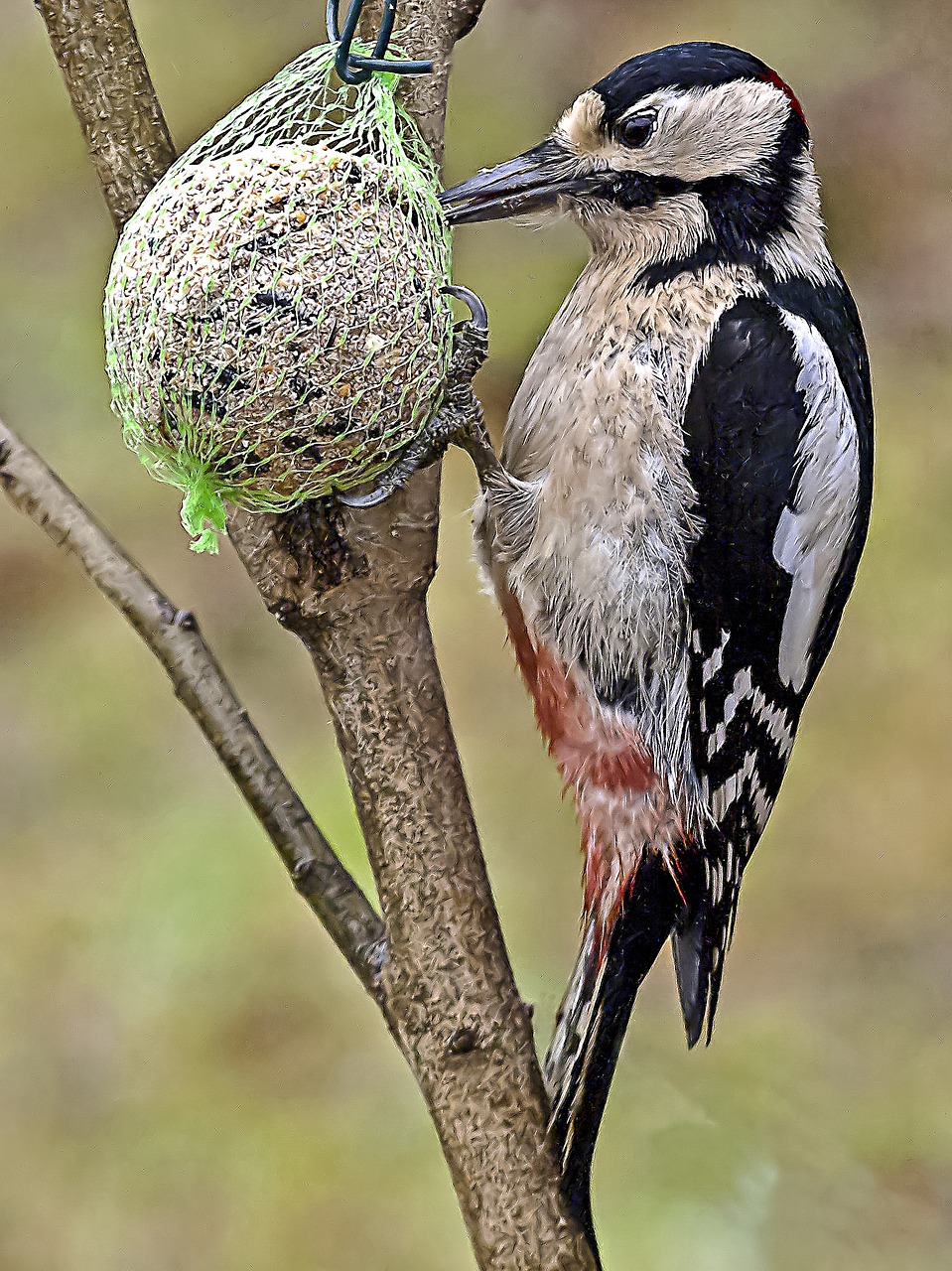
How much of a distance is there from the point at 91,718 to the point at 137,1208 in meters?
0.76

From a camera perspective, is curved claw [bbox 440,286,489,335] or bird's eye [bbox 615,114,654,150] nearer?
curved claw [bbox 440,286,489,335]

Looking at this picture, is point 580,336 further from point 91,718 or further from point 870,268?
point 91,718

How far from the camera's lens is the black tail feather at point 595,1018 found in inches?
42.3

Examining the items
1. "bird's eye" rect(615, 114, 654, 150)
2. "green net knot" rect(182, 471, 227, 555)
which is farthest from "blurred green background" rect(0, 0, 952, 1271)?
"green net knot" rect(182, 471, 227, 555)

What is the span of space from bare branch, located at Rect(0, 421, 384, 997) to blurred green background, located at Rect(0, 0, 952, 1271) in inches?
25.0

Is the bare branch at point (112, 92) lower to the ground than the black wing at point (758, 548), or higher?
higher

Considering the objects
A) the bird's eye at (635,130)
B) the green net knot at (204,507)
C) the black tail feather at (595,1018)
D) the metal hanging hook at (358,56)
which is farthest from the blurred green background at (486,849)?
the green net knot at (204,507)

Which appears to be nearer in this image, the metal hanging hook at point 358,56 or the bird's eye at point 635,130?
the metal hanging hook at point 358,56

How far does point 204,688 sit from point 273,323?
401 mm

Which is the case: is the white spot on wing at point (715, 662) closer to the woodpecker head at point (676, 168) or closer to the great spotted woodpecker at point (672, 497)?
the great spotted woodpecker at point (672, 497)

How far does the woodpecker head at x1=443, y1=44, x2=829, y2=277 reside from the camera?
1009mm

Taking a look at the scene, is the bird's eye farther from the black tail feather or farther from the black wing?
the black tail feather

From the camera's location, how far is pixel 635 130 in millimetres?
1016

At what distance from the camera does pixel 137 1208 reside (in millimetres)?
1828
